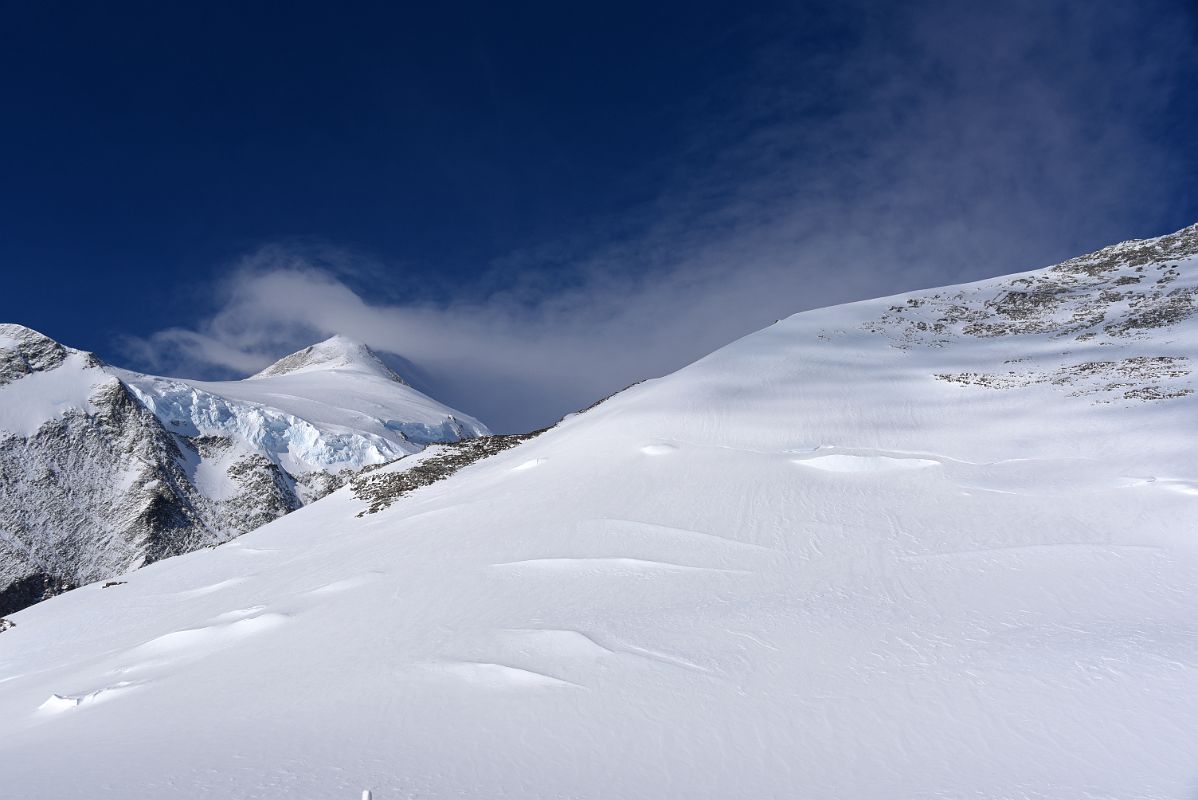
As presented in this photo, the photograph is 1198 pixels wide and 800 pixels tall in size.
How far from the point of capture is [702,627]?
8539 millimetres

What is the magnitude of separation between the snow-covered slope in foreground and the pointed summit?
500ft

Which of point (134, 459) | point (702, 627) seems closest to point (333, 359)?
point (134, 459)

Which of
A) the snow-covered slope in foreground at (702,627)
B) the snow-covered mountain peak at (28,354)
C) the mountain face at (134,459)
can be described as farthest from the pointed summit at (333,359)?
the snow-covered slope in foreground at (702,627)

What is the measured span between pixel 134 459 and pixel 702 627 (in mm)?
85906

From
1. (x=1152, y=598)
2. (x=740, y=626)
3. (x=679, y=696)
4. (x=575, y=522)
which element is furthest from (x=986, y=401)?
(x=679, y=696)

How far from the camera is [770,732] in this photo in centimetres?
604

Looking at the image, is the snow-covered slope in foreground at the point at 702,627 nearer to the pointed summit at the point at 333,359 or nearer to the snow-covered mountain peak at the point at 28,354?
the snow-covered mountain peak at the point at 28,354

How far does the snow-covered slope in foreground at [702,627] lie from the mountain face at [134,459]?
196 feet

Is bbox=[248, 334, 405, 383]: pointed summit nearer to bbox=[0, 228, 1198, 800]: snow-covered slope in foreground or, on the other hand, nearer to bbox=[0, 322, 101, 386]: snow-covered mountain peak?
bbox=[0, 322, 101, 386]: snow-covered mountain peak

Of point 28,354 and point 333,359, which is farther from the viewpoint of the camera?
point 333,359

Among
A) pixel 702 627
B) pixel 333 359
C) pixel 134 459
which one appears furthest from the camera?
pixel 333 359

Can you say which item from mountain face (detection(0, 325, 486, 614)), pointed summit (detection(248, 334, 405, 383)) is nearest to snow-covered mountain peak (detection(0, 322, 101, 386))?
mountain face (detection(0, 325, 486, 614))

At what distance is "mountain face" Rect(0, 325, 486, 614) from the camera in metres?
64.0

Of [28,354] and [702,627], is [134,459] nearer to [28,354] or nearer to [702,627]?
[28,354]
